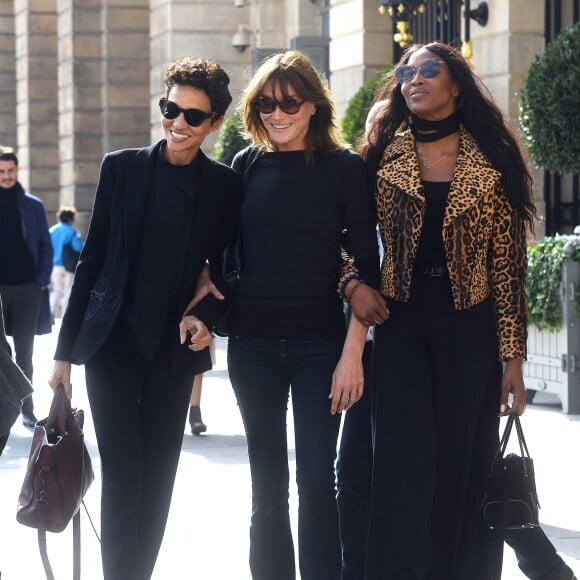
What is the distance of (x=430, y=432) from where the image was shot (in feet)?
15.8

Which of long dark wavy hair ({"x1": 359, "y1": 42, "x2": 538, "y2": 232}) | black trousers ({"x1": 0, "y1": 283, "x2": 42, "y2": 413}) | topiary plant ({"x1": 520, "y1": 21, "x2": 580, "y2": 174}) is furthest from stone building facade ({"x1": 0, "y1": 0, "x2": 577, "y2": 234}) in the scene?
long dark wavy hair ({"x1": 359, "y1": 42, "x2": 538, "y2": 232})

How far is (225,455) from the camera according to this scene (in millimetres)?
8969

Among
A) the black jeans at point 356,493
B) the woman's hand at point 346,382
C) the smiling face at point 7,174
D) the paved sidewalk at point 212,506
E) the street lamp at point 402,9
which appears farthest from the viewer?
the street lamp at point 402,9

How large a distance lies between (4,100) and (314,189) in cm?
3130

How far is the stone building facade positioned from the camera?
14688 millimetres

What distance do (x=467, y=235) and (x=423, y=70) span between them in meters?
0.56

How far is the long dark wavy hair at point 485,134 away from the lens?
4.87m

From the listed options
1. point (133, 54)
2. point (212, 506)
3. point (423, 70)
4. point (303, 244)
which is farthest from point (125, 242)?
point (133, 54)

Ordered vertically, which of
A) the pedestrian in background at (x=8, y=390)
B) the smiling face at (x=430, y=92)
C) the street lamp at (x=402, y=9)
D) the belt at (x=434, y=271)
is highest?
the street lamp at (x=402, y=9)

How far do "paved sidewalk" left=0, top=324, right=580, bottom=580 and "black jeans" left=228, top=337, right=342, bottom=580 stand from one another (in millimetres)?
1119

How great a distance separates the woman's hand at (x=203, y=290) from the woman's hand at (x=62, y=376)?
420 millimetres

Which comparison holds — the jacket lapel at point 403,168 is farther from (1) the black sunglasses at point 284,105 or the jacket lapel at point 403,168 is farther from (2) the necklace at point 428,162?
(1) the black sunglasses at point 284,105

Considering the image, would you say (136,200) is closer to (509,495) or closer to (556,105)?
(509,495)

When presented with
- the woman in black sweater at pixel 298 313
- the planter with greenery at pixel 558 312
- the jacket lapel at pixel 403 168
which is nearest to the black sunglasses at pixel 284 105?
the woman in black sweater at pixel 298 313
